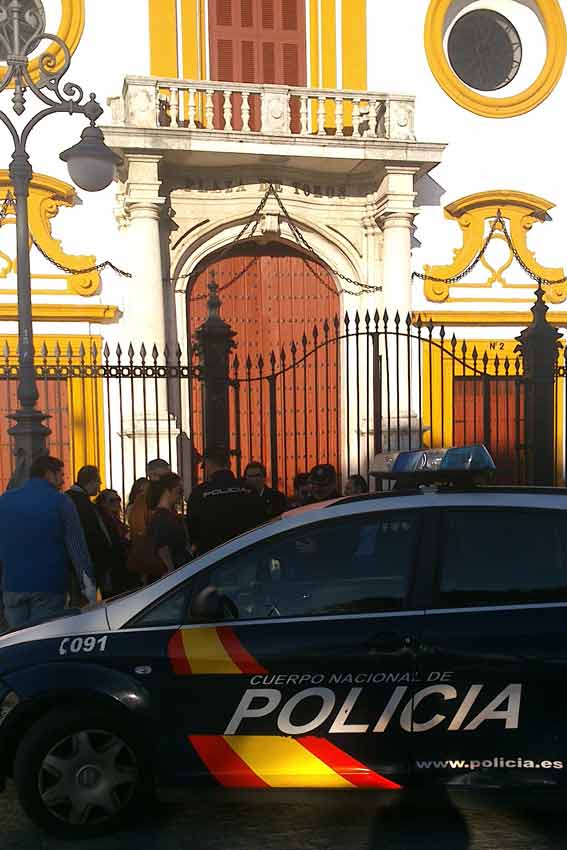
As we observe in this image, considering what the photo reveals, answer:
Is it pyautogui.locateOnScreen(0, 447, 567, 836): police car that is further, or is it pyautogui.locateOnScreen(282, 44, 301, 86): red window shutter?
pyautogui.locateOnScreen(282, 44, 301, 86): red window shutter

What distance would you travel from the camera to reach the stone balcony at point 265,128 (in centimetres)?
1406

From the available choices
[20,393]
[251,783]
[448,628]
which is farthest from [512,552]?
[20,393]

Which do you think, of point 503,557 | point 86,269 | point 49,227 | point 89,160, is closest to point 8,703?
point 503,557

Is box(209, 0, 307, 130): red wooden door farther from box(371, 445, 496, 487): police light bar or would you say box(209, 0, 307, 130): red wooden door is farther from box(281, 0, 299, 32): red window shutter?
box(371, 445, 496, 487): police light bar

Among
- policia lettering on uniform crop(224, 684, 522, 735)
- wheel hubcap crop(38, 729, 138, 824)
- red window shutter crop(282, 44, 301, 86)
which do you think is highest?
red window shutter crop(282, 44, 301, 86)

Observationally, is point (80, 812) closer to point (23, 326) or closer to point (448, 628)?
point (448, 628)

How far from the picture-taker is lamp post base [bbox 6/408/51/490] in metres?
8.45

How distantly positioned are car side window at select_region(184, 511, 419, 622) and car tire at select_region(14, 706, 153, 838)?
29.3 inches

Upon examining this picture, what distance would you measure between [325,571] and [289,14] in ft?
44.6

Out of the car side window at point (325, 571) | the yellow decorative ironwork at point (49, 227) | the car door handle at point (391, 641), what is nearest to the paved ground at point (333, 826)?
the car door handle at point (391, 641)

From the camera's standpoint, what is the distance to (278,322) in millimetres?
15859

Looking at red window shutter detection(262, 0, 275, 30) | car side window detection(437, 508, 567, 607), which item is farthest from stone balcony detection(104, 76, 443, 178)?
car side window detection(437, 508, 567, 607)

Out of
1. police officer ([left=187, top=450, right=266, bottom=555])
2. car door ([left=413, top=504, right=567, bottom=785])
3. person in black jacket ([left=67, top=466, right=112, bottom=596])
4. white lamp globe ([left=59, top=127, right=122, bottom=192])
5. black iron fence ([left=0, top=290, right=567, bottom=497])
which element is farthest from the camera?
black iron fence ([left=0, top=290, right=567, bottom=497])

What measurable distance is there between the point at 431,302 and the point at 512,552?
11.9 metres
